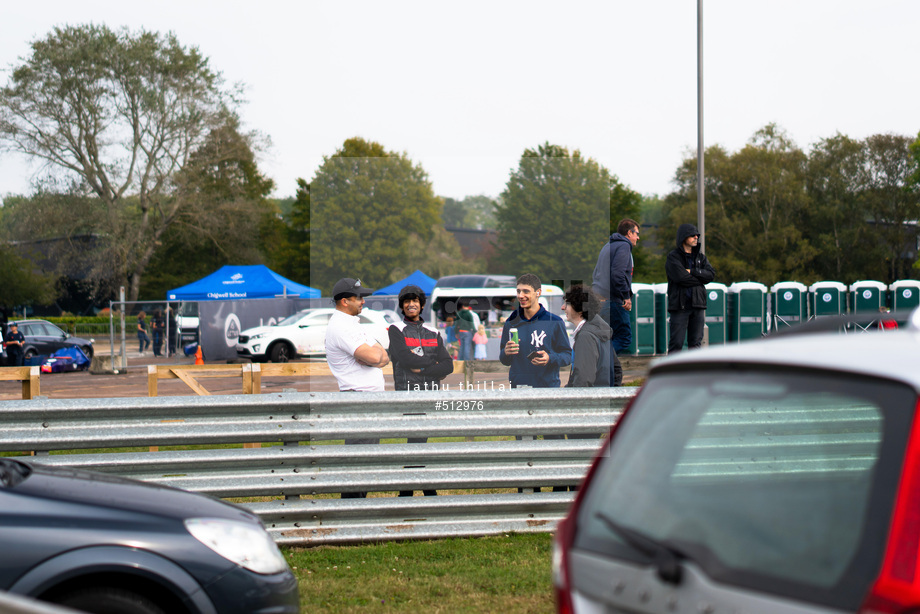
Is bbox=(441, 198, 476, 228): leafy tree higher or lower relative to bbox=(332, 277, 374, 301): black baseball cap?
higher

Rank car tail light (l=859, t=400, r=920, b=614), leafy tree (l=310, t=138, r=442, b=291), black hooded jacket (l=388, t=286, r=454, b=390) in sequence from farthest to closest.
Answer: leafy tree (l=310, t=138, r=442, b=291), black hooded jacket (l=388, t=286, r=454, b=390), car tail light (l=859, t=400, r=920, b=614)

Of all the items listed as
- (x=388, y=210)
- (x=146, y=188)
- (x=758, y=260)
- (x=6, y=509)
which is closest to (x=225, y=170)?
(x=146, y=188)

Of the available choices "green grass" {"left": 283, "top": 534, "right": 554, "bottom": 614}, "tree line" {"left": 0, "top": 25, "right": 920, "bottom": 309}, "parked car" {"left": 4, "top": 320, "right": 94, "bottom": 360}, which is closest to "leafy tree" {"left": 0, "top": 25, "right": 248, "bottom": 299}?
"tree line" {"left": 0, "top": 25, "right": 920, "bottom": 309}

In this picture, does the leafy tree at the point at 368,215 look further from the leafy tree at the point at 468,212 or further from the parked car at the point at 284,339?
the parked car at the point at 284,339

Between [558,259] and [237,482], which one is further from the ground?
[558,259]

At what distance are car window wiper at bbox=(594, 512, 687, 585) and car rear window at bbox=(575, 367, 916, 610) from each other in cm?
2

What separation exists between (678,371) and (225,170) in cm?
4910

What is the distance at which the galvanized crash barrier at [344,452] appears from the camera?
551cm

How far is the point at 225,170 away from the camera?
160 feet

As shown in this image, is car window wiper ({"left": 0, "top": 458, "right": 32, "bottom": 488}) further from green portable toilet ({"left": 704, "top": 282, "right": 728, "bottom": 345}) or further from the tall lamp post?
green portable toilet ({"left": 704, "top": 282, "right": 728, "bottom": 345})

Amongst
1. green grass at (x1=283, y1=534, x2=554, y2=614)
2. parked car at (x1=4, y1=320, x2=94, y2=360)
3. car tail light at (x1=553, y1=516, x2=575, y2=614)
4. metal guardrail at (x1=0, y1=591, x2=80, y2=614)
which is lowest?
green grass at (x1=283, y1=534, x2=554, y2=614)

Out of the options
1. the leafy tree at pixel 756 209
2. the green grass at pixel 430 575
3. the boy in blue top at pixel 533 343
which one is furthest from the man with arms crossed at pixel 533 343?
the leafy tree at pixel 756 209

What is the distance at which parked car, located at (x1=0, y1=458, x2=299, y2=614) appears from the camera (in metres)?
3.15

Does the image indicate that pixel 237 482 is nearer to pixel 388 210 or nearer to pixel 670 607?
pixel 388 210
